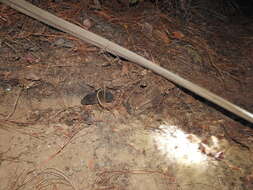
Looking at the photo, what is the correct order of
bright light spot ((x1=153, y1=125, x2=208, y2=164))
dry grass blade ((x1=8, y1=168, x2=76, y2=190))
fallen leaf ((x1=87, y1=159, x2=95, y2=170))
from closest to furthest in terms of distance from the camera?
dry grass blade ((x1=8, y1=168, x2=76, y2=190)) → fallen leaf ((x1=87, y1=159, x2=95, y2=170)) → bright light spot ((x1=153, y1=125, x2=208, y2=164))

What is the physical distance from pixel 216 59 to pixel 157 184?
5.72 feet

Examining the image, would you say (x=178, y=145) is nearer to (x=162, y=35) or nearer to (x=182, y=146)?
(x=182, y=146)

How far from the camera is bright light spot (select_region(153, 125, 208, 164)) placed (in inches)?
75.3

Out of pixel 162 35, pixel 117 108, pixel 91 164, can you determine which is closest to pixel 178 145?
pixel 117 108

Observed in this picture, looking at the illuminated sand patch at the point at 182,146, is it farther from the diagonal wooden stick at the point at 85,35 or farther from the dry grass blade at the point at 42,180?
the dry grass blade at the point at 42,180

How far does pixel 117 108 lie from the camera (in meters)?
2.12

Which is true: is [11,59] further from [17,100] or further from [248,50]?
[248,50]

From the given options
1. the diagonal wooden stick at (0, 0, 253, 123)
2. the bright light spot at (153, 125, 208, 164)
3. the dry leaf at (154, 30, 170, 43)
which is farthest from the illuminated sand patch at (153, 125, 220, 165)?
the dry leaf at (154, 30, 170, 43)

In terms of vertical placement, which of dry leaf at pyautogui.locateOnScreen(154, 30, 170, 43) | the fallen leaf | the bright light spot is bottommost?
the fallen leaf

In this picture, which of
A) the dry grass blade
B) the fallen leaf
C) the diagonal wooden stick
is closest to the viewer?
the dry grass blade

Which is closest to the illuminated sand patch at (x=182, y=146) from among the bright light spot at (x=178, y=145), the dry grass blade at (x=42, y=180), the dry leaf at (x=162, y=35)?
the bright light spot at (x=178, y=145)

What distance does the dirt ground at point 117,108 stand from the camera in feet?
5.75

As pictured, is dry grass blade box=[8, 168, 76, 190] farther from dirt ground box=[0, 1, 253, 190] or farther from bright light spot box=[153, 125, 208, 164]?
bright light spot box=[153, 125, 208, 164]

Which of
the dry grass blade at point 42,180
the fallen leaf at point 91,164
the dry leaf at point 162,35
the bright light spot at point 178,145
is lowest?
the dry grass blade at point 42,180
